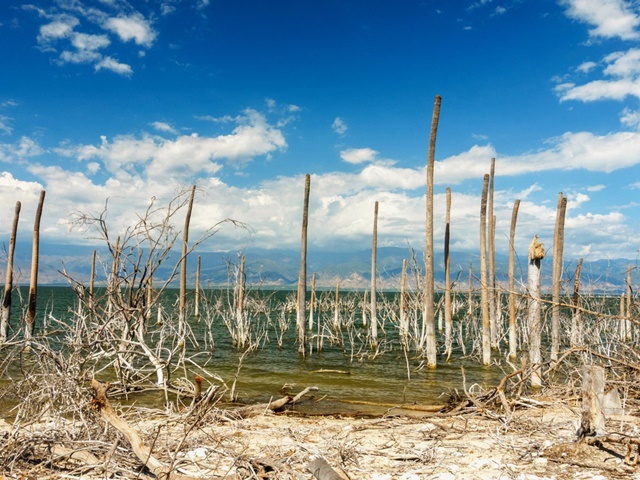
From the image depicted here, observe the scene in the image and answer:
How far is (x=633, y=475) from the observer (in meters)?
4.55

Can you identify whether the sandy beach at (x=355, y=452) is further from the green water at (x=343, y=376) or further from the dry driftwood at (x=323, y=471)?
the green water at (x=343, y=376)

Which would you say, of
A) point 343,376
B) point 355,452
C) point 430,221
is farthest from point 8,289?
point 355,452

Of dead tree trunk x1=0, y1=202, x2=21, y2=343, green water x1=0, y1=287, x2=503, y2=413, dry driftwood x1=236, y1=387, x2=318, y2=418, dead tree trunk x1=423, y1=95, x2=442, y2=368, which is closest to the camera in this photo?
dry driftwood x1=236, y1=387, x2=318, y2=418

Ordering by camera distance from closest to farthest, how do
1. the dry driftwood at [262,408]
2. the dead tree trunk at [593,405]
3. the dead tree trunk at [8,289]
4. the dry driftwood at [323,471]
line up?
1. the dry driftwood at [323,471]
2. the dead tree trunk at [593,405]
3. the dry driftwood at [262,408]
4. the dead tree trunk at [8,289]

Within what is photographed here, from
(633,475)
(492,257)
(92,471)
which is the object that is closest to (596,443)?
(633,475)

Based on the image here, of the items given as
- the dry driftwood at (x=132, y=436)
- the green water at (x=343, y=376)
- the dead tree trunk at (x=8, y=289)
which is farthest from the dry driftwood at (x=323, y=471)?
the dead tree trunk at (x=8, y=289)

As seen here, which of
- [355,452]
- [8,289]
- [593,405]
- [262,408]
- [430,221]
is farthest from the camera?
[8,289]

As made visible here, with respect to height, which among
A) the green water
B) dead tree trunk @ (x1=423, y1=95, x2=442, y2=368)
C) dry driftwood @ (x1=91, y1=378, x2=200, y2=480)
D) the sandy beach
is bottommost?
the green water

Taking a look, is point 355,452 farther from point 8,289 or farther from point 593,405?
point 8,289

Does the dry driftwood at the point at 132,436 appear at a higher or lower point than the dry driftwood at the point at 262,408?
higher

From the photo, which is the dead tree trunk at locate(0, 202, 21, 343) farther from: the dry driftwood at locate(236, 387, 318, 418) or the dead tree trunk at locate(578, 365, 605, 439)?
the dead tree trunk at locate(578, 365, 605, 439)

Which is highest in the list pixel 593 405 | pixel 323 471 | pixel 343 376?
pixel 593 405

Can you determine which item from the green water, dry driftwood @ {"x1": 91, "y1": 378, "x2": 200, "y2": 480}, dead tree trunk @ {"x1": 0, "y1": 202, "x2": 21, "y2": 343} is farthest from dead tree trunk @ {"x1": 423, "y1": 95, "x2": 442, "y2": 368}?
dead tree trunk @ {"x1": 0, "y1": 202, "x2": 21, "y2": 343}

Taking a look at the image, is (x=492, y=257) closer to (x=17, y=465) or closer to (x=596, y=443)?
(x=596, y=443)
